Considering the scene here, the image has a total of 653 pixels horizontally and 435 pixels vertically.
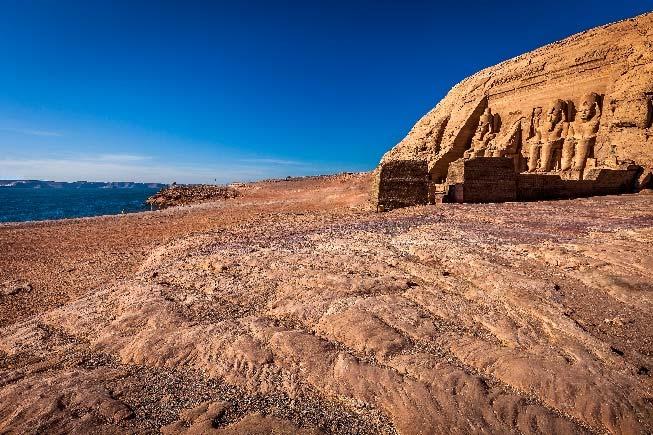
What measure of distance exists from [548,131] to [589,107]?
8.05ft

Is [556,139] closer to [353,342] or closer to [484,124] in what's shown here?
[484,124]

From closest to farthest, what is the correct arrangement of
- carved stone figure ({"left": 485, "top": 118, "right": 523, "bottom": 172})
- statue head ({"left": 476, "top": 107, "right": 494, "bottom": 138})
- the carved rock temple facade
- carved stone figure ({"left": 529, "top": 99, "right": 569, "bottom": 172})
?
1. the carved rock temple facade
2. carved stone figure ({"left": 529, "top": 99, "right": 569, "bottom": 172})
3. carved stone figure ({"left": 485, "top": 118, "right": 523, "bottom": 172})
4. statue head ({"left": 476, "top": 107, "right": 494, "bottom": 138})

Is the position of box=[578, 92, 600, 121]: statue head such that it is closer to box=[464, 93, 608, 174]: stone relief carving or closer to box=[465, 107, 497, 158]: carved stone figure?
box=[464, 93, 608, 174]: stone relief carving

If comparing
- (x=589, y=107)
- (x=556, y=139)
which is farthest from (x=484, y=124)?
(x=589, y=107)

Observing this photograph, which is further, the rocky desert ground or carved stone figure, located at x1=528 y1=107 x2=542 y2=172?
carved stone figure, located at x1=528 y1=107 x2=542 y2=172

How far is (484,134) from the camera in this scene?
27.7 m

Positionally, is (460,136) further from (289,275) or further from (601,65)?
(289,275)

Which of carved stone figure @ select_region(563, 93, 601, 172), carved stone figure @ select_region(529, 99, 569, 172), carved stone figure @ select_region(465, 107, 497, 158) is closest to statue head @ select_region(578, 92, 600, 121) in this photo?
carved stone figure @ select_region(563, 93, 601, 172)

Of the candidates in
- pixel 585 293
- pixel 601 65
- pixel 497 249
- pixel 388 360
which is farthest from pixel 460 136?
pixel 388 360

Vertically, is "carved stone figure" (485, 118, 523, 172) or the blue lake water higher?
"carved stone figure" (485, 118, 523, 172)

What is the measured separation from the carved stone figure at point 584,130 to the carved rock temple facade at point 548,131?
0.05 meters

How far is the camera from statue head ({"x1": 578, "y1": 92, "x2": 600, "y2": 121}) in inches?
854

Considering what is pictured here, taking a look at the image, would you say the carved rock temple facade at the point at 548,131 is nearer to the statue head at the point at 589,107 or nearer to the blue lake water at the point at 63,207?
the statue head at the point at 589,107

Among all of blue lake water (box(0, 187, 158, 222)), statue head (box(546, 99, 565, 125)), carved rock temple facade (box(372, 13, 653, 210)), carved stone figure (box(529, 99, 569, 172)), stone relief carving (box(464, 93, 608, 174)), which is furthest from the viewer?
blue lake water (box(0, 187, 158, 222))
